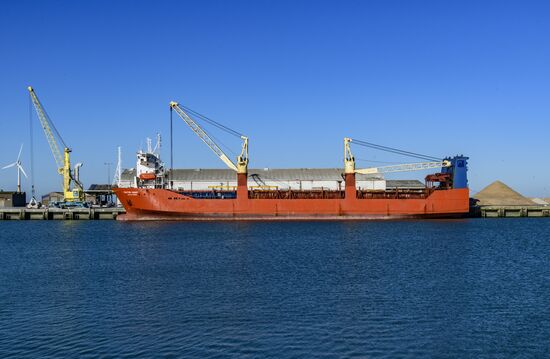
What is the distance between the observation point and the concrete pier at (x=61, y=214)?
7525 centimetres

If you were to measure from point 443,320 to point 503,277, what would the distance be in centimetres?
962

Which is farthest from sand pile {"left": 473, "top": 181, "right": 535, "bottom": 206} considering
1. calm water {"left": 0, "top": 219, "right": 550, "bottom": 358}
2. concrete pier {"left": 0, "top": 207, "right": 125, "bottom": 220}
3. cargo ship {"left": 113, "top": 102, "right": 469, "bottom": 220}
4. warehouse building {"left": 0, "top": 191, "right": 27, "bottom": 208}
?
warehouse building {"left": 0, "top": 191, "right": 27, "bottom": 208}

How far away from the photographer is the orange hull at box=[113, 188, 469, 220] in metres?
62.6

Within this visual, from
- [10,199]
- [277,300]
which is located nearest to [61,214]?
[10,199]

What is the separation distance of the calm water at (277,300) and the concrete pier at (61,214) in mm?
35658

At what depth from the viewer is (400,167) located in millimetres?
71250

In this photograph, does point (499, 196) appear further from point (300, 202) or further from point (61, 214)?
point (61, 214)

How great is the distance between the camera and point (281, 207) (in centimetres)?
6412

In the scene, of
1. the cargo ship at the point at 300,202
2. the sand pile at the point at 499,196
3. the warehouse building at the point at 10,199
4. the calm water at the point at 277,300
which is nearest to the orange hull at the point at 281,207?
the cargo ship at the point at 300,202

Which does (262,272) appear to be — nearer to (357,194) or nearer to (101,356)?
(101,356)

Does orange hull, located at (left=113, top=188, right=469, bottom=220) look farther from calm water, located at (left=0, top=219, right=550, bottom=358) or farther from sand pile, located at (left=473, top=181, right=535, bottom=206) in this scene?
sand pile, located at (left=473, top=181, right=535, bottom=206)

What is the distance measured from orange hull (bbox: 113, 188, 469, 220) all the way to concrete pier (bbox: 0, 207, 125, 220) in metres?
11.1

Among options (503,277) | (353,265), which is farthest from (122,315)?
(503,277)

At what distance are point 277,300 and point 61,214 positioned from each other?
65.7 meters
